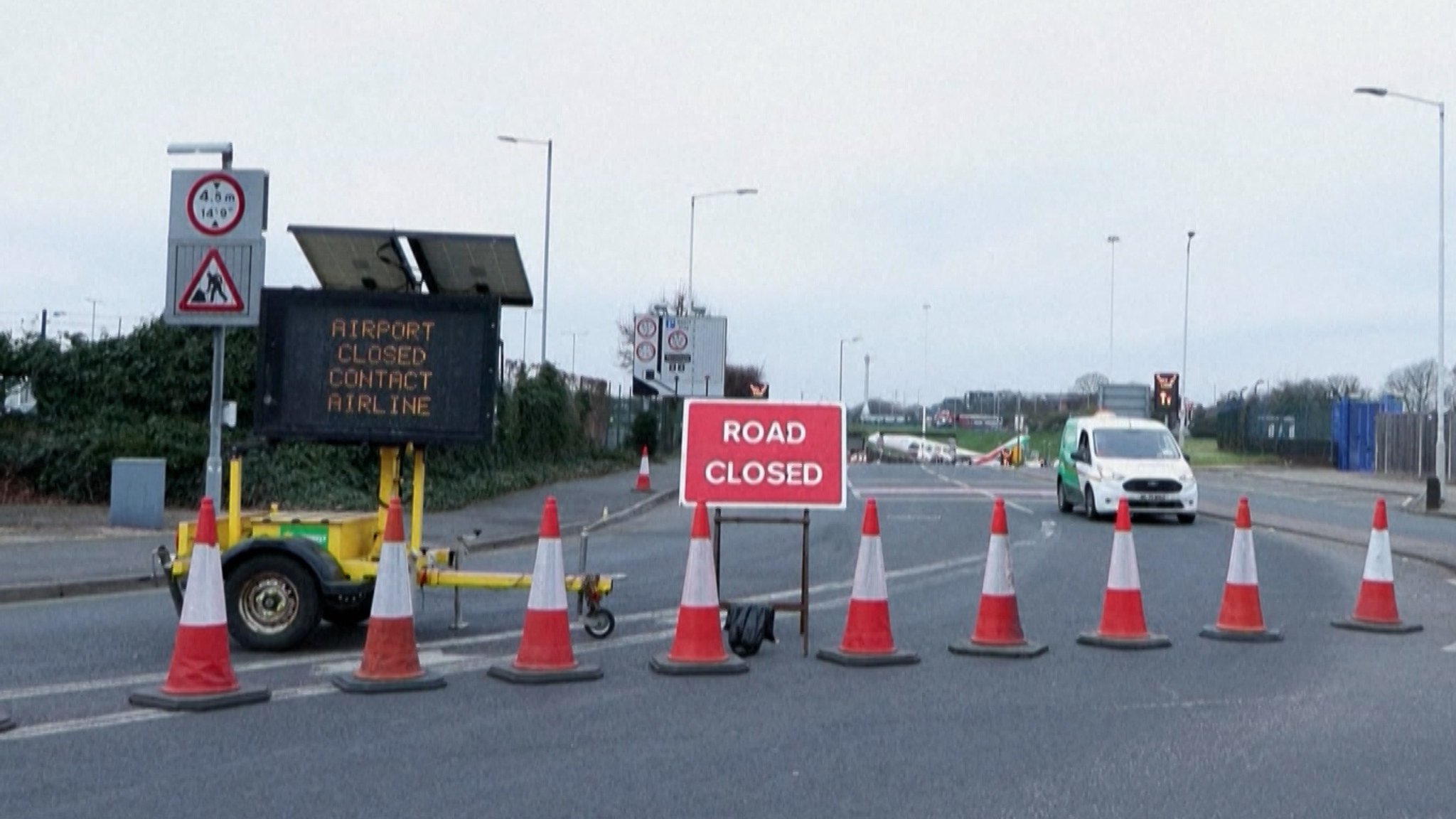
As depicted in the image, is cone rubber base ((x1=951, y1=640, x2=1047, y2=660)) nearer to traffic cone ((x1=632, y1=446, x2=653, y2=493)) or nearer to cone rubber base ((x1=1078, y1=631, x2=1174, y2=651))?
cone rubber base ((x1=1078, y1=631, x2=1174, y2=651))

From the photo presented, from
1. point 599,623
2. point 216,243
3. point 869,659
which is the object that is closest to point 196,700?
point 599,623

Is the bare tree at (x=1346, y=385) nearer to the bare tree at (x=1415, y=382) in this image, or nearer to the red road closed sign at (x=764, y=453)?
the bare tree at (x=1415, y=382)

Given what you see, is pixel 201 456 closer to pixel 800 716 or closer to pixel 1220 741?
pixel 800 716

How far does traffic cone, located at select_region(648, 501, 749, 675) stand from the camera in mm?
9438

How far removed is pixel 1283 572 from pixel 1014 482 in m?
Result: 26.8

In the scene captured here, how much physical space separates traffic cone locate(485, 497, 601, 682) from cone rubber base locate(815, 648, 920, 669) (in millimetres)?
1589

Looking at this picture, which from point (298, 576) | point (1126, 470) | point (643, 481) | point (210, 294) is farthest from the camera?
point (643, 481)

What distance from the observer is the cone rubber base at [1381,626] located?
11.7 m

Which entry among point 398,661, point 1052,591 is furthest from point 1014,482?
point 398,661

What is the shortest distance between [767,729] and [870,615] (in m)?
2.17

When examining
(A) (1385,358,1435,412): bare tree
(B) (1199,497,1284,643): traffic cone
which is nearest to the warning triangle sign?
(B) (1199,497,1284,643): traffic cone

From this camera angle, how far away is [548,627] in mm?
9164

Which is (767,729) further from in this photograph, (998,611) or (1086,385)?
(1086,385)

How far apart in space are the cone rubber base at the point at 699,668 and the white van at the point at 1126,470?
16476 mm
